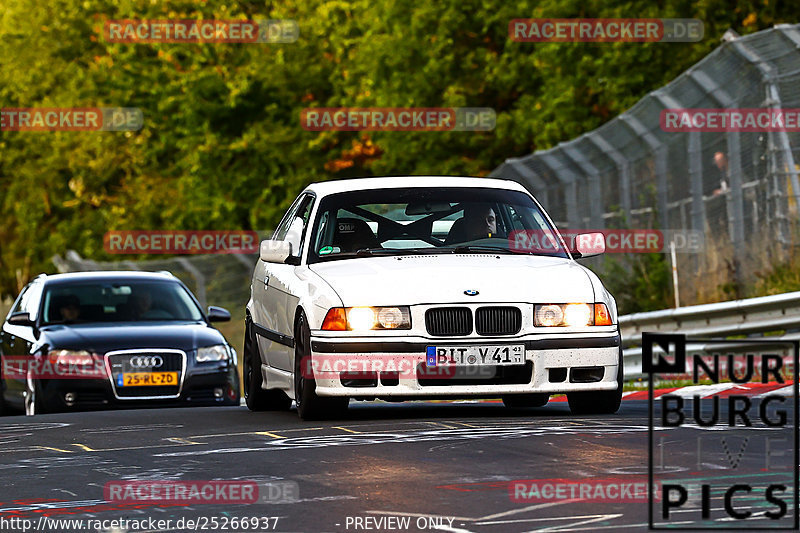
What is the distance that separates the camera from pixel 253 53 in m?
47.2

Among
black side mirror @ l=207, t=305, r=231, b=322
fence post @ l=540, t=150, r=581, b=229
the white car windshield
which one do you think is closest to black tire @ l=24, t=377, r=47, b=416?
black side mirror @ l=207, t=305, r=231, b=322

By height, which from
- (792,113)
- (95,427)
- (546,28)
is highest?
(546,28)

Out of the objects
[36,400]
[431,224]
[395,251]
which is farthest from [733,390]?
[36,400]

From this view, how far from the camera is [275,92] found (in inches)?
1816

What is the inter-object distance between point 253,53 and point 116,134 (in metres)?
10.3

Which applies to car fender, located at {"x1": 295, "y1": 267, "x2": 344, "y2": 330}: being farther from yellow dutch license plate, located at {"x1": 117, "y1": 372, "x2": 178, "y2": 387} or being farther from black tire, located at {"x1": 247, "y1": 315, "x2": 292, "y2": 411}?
yellow dutch license plate, located at {"x1": 117, "y1": 372, "x2": 178, "y2": 387}

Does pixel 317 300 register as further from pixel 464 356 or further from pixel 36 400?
pixel 36 400

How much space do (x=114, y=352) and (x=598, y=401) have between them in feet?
18.7

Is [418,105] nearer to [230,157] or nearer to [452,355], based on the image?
[230,157]

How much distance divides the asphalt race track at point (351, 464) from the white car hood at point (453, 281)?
0.78 metres

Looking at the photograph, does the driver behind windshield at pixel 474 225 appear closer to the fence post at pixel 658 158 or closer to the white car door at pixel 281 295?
the white car door at pixel 281 295

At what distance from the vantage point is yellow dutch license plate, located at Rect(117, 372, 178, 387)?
54.1ft

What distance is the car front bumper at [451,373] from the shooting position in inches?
456

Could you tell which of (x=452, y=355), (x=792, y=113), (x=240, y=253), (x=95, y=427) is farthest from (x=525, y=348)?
(x=240, y=253)
